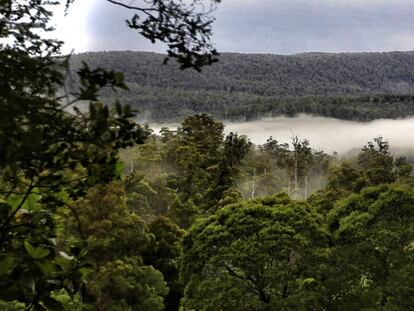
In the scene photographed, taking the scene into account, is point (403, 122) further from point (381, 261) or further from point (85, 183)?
point (85, 183)

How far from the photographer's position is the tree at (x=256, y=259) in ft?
53.9

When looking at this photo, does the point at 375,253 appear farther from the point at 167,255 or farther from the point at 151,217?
the point at 151,217

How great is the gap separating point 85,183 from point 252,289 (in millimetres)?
14349

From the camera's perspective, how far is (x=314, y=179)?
257 ft

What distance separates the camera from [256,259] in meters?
16.9

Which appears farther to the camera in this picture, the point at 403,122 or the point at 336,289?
the point at 403,122

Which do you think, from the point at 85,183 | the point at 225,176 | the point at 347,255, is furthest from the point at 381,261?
the point at 225,176

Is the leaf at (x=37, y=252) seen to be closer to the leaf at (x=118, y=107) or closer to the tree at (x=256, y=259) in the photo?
the leaf at (x=118, y=107)

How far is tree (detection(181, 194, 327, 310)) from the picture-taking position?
647 inches

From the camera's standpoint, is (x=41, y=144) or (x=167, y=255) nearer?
(x=41, y=144)

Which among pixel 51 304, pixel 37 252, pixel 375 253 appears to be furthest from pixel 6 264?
pixel 375 253

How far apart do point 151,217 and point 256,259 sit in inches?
718

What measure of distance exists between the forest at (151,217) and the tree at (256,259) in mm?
38

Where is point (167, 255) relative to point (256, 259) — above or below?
below
